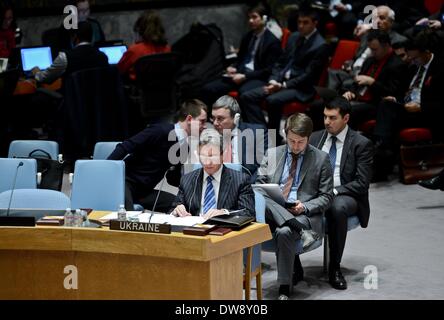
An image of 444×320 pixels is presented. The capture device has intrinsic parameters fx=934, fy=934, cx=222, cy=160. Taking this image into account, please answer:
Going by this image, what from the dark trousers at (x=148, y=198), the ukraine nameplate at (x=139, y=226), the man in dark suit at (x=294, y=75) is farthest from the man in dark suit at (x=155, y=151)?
the man in dark suit at (x=294, y=75)

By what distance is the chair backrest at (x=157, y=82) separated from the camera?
10797mm

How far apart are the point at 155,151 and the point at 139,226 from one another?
7.29 ft

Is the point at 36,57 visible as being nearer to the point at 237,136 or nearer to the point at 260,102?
the point at 260,102

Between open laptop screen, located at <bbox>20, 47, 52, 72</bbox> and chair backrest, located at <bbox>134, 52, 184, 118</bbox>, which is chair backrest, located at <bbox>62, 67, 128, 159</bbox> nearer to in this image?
chair backrest, located at <bbox>134, 52, 184, 118</bbox>

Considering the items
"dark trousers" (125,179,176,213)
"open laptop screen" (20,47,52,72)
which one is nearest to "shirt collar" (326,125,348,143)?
"dark trousers" (125,179,176,213)

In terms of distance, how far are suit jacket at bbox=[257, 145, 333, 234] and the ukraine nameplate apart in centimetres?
129

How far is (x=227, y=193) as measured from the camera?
19.6 feet

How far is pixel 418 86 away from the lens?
9477 millimetres

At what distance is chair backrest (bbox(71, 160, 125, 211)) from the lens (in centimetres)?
674

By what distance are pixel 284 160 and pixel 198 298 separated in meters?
1.84

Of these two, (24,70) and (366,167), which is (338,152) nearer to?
(366,167)

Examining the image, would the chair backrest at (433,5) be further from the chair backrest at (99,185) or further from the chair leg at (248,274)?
the chair leg at (248,274)

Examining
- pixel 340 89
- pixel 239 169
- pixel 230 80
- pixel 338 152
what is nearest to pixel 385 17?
pixel 340 89

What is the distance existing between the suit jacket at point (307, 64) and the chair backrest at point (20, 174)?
4.16 metres
